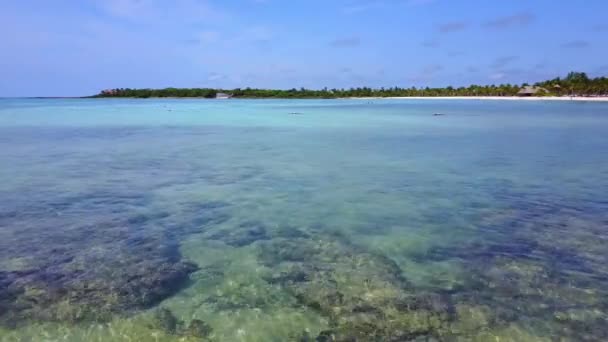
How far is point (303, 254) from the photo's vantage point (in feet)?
24.3

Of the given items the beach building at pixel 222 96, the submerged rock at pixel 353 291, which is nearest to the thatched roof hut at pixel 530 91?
the beach building at pixel 222 96

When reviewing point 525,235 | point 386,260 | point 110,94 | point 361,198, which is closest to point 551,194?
point 525,235

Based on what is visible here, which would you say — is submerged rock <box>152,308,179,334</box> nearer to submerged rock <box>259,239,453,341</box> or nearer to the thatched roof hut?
submerged rock <box>259,239,453,341</box>

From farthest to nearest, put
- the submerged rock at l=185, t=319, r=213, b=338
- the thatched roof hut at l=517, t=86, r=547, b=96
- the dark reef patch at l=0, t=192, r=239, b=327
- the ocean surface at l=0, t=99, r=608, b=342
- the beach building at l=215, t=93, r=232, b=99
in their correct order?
the beach building at l=215, t=93, r=232, b=99
the thatched roof hut at l=517, t=86, r=547, b=96
the dark reef patch at l=0, t=192, r=239, b=327
the ocean surface at l=0, t=99, r=608, b=342
the submerged rock at l=185, t=319, r=213, b=338

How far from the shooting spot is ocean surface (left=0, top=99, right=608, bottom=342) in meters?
5.29

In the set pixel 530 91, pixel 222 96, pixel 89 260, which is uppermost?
pixel 530 91

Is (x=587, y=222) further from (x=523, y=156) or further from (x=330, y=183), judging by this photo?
(x=523, y=156)

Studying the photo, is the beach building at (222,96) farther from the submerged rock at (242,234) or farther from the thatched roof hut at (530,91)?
the submerged rock at (242,234)

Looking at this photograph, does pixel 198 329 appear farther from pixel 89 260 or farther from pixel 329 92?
pixel 329 92

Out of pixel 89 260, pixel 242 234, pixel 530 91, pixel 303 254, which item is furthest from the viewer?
pixel 530 91

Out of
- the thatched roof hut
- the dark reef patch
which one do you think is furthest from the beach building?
the dark reef patch

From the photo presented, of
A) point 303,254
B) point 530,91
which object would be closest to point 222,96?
point 530,91

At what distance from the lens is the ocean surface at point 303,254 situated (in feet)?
17.4

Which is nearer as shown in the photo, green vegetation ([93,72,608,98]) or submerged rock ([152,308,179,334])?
submerged rock ([152,308,179,334])
